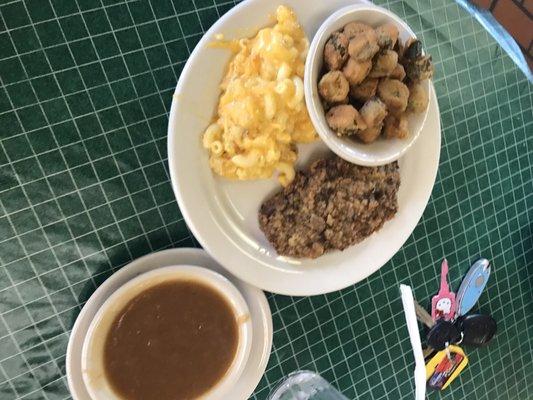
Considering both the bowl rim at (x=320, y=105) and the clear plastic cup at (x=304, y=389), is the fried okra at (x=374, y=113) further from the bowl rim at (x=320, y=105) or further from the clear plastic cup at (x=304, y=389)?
the clear plastic cup at (x=304, y=389)

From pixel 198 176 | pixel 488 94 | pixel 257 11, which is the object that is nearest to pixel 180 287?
pixel 198 176

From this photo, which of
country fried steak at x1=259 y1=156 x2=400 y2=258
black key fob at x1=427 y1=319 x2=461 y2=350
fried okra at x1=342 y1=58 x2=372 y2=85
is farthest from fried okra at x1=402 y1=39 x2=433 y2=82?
black key fob at x1=427 y1=319 x2=461 y2=350

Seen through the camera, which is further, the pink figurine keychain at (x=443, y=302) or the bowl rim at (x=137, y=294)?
the pink figurine keychain at (x=443, y=302)

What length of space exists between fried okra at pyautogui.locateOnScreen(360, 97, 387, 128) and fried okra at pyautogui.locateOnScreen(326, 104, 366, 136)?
13 millimetres

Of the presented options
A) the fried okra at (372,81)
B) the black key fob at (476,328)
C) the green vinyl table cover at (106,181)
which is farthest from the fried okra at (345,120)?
the black key fob at (476,328)

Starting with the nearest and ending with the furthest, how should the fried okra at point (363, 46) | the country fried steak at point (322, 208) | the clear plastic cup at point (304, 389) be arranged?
the fried okra at point (363, 46)
the country fried steak at point (322, 208)
the clear plastic cup at point (304, 389)

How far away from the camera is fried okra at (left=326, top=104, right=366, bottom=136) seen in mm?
1149

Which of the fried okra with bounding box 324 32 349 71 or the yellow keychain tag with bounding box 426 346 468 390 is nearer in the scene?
the fried okra with bounding box 324 32 349 71

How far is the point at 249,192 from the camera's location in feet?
4.28

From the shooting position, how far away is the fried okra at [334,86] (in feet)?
3.79

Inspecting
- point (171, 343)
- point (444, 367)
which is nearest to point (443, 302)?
point (444, 367)

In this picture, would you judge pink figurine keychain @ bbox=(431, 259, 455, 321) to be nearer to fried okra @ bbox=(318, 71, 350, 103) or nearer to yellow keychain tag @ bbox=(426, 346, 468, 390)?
yellow keychain tag @ bbox=(426, 346, 468, 390)

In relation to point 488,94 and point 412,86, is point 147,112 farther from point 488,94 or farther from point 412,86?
point 488,94

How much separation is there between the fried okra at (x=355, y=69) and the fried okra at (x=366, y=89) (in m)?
0.03
